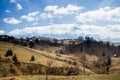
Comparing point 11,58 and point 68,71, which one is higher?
point 11,58

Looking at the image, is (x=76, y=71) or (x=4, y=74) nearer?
(x=4, y=74)

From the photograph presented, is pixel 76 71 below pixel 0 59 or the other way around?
below

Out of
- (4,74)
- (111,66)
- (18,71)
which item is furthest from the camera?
(111,66)

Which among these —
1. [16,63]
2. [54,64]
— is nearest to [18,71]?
[16,63]

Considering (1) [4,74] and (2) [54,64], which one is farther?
(2) [54,64]

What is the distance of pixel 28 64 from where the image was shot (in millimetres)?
131500

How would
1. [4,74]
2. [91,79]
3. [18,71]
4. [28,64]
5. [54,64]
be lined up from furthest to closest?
1. [54,64]
2. [28,64]
3. [18,71]
4. [4,74]
5. [91,79]

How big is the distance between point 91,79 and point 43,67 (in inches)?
2497

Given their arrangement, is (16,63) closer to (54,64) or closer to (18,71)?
(18,71)

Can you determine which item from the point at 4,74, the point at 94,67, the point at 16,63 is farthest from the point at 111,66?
the point at 4,74

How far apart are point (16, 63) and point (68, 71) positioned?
3084 centimetres

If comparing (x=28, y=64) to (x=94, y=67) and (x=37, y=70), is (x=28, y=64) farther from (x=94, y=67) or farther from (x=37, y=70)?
(x=94, y=67)

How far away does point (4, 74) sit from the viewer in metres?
94.7

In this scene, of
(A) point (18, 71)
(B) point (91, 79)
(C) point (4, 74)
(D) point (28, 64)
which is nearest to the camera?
(B) point (91, 79)
